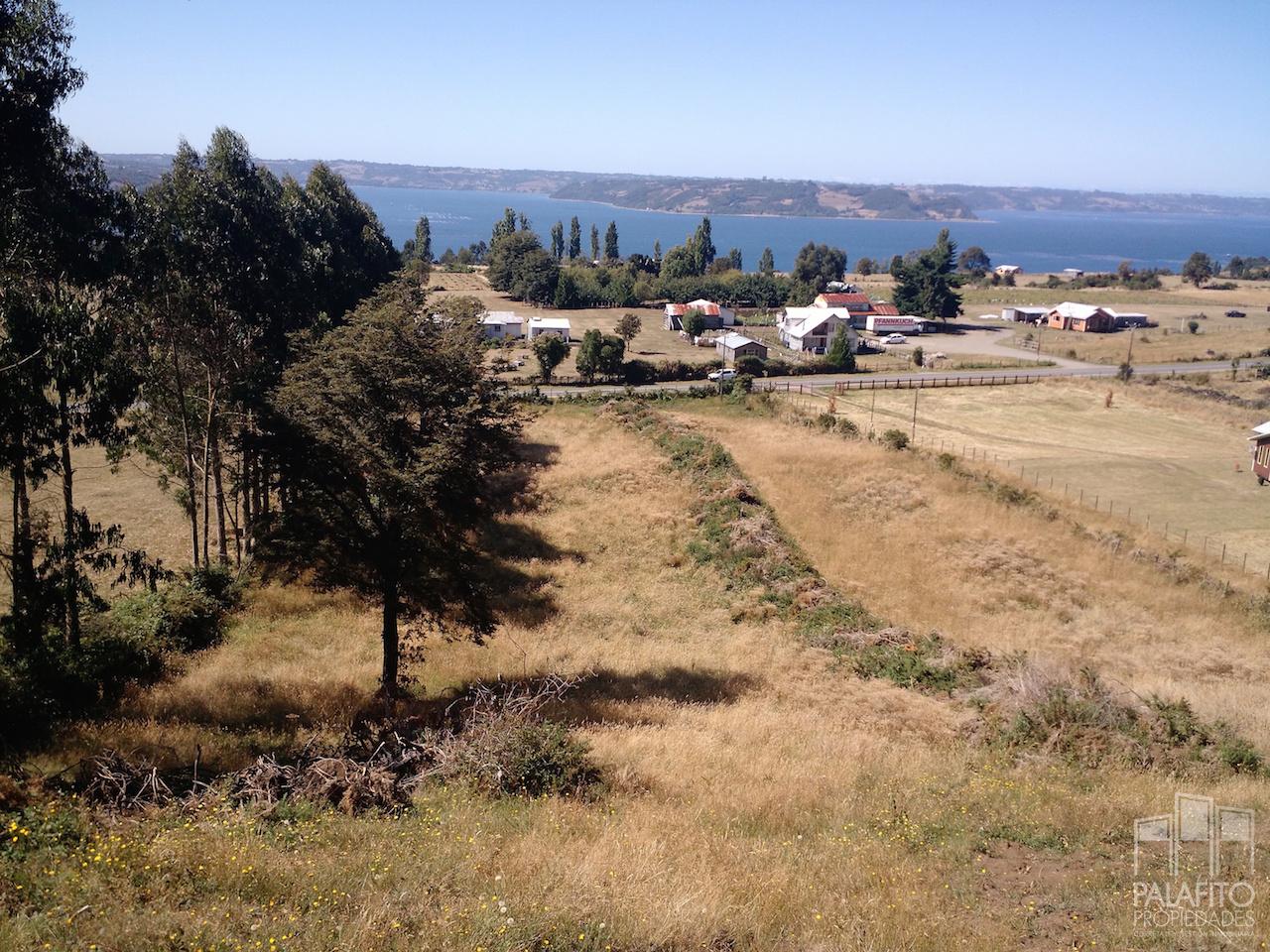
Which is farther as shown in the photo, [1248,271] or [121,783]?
[1248,271]

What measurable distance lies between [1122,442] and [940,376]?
19.1 metres

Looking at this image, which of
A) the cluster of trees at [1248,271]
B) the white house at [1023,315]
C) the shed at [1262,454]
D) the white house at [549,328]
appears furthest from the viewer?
the cluster of trees at [1248,271]

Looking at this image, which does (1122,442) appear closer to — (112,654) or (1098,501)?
(1098,501)

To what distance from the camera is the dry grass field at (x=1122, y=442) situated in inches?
1265

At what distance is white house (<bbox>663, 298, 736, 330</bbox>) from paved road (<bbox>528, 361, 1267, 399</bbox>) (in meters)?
18.5

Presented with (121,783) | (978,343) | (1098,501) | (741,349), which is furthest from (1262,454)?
(978,343)

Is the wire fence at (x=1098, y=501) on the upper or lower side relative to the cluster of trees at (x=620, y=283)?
lower

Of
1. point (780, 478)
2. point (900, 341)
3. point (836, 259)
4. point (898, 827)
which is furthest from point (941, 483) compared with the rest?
point (836, 259)

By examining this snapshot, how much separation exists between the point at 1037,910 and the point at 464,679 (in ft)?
35.0

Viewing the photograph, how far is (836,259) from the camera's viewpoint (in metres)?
126

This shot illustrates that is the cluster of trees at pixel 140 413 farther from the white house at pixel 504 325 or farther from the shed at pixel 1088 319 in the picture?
the shed at pixel 1088 319

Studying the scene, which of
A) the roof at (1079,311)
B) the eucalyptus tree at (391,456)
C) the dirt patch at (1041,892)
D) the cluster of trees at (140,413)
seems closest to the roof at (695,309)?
the roof at (1079,311)

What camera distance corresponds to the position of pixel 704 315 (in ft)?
259

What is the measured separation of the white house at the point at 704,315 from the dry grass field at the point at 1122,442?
26.4 meters
